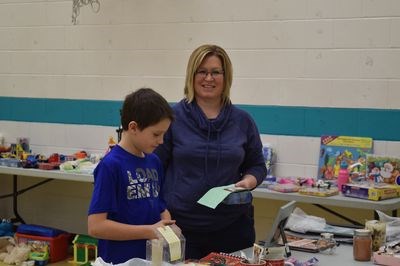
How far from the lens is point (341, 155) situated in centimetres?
420

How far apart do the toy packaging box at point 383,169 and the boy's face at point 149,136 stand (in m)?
2.10

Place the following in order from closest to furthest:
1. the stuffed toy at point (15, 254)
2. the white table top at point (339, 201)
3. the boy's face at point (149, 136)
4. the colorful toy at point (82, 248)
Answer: the boy's face at point (149, 136)
the white table top at point (339, 201)
the stuffed toy at point (15, 254)
the colorful toy at point (82, 248)

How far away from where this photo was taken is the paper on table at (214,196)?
2.49 m

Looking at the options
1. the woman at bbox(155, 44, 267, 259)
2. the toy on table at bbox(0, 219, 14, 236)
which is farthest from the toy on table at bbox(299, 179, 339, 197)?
the toy on table at bbox(0, 219, 14, 236)

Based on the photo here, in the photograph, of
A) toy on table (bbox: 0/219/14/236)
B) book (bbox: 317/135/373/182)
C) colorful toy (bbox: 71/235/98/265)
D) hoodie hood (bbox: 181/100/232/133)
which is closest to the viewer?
hoodie hood (bbox: 181/100/232/133)

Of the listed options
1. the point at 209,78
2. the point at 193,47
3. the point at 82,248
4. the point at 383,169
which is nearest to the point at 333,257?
the point at 209,78

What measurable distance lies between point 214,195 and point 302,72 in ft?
6.59

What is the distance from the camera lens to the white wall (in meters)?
4.13

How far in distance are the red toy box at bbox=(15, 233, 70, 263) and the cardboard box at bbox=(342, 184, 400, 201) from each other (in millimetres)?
2482

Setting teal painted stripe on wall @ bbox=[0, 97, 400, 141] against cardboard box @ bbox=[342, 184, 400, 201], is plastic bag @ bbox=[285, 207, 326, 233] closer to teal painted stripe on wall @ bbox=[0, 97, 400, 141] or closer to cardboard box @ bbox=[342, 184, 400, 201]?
cardboard box @ bbox=[342, 184, 400, 201]

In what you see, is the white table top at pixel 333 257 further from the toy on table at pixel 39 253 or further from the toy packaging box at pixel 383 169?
the toy on table at pixel 39 253

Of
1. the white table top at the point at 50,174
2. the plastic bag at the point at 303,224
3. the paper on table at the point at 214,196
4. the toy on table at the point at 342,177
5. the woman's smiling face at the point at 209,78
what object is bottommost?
the white table top at the point at 50,174

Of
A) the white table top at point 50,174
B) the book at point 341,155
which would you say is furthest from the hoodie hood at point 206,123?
the white table top at point 50,174

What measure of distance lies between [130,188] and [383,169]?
221cm
